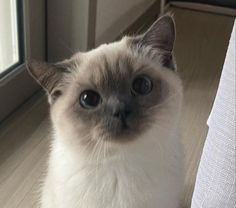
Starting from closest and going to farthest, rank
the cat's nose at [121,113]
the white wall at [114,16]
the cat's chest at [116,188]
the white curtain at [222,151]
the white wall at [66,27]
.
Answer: the white curtain at [222,151] < the cat's nose at [121,113] < the cat's chest at [116,188] < the white wall at [66,27] < the white wall at [114,16]

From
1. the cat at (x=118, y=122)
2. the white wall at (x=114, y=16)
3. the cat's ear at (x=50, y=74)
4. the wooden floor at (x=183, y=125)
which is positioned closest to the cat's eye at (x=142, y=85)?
the cat at (x=118, y=122)

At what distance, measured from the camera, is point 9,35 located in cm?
150

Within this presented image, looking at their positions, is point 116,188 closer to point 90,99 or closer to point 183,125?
point 90,99


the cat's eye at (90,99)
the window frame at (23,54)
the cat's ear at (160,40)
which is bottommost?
the window frame at (23,54)

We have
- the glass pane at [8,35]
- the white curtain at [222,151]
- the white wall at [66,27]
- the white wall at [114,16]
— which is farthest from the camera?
the white wall at [114,16]

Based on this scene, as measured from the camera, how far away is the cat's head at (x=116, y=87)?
2.63 ft

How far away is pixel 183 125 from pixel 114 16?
0.66 metres

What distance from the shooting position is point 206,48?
211 cm

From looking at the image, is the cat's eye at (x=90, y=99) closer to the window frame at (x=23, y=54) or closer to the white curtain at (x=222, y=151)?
the white curtain at (x=222, y=151)

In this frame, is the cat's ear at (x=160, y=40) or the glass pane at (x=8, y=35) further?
the glass pane at (x=8, y=35)

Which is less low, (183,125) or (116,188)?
(116,188)

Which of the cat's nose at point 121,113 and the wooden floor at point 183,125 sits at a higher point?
the cat's nose at point 121,113

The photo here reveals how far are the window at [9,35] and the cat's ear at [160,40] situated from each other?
70cm

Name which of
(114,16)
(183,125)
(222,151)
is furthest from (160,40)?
(114,16)
